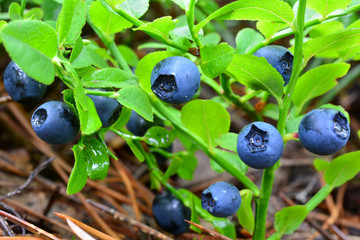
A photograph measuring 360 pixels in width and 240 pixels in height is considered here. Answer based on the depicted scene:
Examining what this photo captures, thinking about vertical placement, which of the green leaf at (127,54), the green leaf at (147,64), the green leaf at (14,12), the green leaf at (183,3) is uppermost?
the green leaf at (183,3)

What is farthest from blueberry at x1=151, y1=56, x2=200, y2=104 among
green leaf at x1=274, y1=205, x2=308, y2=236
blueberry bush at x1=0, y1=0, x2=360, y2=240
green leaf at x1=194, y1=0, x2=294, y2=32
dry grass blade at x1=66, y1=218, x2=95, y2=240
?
green leaf at x1=274, y1=205, x2=308, y2=236

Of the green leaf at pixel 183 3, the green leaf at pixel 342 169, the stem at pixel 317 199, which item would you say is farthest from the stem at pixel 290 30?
the stem at pixel 317 199

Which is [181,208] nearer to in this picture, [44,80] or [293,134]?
[293,134]

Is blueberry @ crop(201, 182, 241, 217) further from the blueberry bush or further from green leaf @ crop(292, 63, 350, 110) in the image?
green leaf @ crop(292, 63, 350, 110)

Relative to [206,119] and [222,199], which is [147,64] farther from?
[222,199]

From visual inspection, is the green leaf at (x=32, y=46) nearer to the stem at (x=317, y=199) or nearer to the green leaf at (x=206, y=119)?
the green leaf at (x=206, y=119)

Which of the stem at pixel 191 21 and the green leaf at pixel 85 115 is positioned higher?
the stem at pixel 191 21

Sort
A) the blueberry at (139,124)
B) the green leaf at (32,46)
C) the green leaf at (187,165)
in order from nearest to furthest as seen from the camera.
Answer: the green leaf at (32,46) → the blueberry at (139,124) → the green leaf at (187,165)
